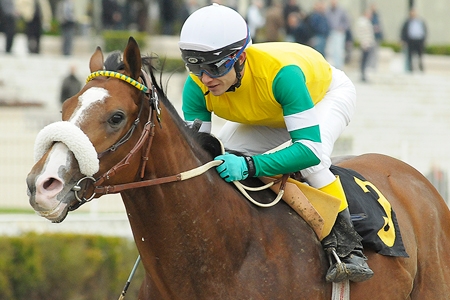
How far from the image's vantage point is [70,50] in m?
22.5

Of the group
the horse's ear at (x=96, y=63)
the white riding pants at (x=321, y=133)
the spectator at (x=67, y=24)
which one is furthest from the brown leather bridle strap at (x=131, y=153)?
the spectator at (x=67, y=24)

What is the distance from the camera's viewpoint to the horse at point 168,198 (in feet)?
13.3

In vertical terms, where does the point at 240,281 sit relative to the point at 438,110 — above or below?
above

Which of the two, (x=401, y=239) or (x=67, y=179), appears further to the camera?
(x=401, y=239)

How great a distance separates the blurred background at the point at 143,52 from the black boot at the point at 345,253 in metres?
6.47

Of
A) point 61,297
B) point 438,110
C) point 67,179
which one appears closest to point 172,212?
point 67,179

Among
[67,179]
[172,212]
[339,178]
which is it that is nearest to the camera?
[67,179]

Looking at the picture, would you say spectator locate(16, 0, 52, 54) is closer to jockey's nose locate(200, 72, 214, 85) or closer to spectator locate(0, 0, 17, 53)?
spectator locate(0, 0, 17, 53)

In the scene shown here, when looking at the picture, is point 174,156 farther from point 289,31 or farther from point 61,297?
point 289,31

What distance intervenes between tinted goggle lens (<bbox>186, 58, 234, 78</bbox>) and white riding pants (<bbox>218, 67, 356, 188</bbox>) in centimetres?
70

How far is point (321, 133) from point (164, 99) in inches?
42.3

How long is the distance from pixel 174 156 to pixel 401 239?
5.53 feet

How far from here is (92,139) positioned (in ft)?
13.4

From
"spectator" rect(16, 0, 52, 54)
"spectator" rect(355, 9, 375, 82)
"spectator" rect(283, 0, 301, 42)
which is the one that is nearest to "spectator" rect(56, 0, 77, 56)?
"spectator" rect(16, 0, 52, 54)
